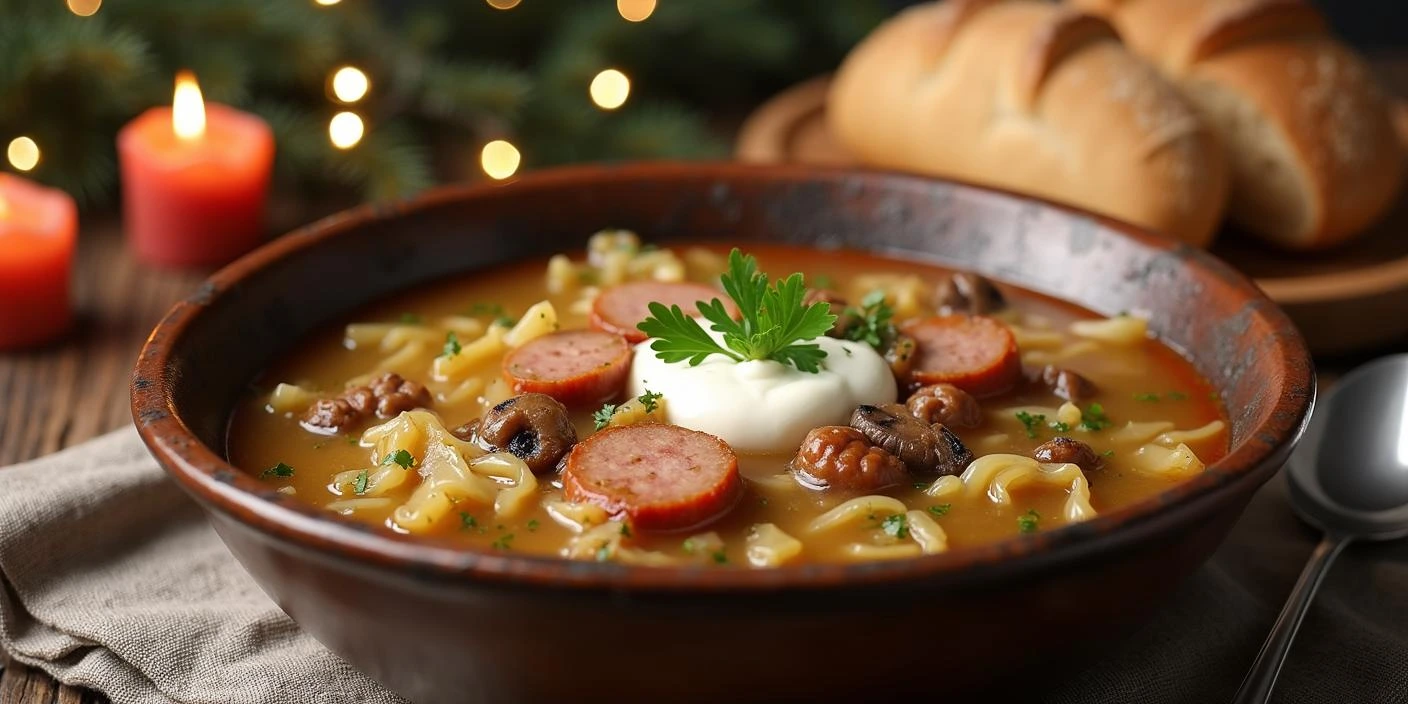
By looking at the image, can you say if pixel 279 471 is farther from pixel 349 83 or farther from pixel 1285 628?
pixel 349 83

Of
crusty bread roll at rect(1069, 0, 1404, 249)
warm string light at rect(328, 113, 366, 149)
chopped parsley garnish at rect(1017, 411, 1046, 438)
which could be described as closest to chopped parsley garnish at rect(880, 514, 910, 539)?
chopped parsley garnish at rect(1017, 411, 1046, 438)

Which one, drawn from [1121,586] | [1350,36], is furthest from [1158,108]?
[1350,36]

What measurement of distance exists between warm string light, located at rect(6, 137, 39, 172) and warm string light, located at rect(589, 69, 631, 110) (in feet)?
9.11

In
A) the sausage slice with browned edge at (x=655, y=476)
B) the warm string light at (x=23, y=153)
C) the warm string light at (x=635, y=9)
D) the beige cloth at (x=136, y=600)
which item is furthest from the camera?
the warm string light at (x=635, y=9)

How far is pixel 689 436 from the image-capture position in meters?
3.85

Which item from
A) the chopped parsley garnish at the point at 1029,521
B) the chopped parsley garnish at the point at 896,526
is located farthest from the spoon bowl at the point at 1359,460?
the chopped parsley garnish at the point at 896,526

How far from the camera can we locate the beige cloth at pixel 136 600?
12.6 ft

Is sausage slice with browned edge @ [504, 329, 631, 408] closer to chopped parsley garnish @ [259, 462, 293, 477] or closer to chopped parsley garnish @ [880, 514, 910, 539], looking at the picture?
chopped parsley garnish @ [259, 462, 293, 477]

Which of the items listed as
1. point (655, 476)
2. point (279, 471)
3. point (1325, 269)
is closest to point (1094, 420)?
point (655, 476)

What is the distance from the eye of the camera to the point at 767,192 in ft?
18.2

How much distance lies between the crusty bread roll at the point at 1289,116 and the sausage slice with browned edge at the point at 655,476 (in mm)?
3407

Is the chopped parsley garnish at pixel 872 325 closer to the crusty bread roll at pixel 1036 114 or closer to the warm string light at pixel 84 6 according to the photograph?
the crusty bread roll at pixel 1036 114

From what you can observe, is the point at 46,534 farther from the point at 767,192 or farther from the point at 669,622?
the point at 767,192

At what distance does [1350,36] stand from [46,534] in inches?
353
